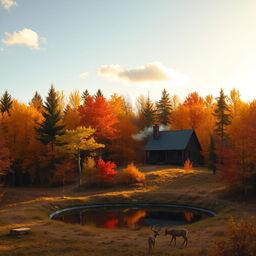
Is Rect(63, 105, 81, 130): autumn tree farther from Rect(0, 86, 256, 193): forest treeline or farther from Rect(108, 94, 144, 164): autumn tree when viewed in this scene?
Rect(108, 94, 144, 164): autumn tree

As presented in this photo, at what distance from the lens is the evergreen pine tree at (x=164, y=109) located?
75062 mm

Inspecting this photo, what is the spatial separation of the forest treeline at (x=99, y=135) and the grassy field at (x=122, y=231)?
12.7ft

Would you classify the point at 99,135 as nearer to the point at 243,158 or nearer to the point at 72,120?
the point at 72,120

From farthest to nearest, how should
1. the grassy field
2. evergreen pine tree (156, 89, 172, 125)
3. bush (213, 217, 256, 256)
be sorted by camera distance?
1. evergreen pine tree (156, 89, 172, 125)
2. the grassy field
3. bush (213, 217, 256, 256)

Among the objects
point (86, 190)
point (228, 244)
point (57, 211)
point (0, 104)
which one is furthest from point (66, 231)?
point (0, 104)

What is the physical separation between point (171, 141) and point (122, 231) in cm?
3520

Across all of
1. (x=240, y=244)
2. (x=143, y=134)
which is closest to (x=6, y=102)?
(x=143, y=134)

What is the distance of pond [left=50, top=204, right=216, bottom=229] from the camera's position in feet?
87.4

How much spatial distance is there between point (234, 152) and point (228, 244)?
2111cm

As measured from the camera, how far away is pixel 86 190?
42.2m

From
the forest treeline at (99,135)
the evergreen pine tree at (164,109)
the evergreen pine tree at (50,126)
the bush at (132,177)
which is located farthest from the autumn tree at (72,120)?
the evergreen pine tree at (164,109)

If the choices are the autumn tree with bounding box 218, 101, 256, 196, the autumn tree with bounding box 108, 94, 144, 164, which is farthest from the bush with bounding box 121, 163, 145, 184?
the autumn tree with bounding box 108, 94, 144, 164

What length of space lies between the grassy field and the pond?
3.30 feet

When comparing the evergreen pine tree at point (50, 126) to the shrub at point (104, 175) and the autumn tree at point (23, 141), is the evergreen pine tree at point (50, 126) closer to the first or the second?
the autumn tree at point (23, 141)
